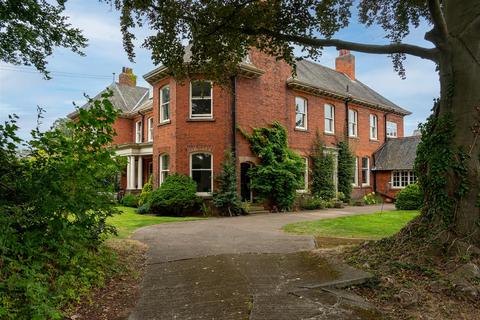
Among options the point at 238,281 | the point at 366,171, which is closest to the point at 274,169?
the point at 366,171

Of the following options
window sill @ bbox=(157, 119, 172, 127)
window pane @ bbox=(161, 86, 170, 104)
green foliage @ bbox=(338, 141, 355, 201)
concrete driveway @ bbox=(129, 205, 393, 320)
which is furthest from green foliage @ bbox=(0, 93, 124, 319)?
green foliage @ bbox=(338, 141, 355, 201)

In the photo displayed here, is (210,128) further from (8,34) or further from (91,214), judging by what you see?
(91,214)

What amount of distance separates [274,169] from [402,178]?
1326 cm

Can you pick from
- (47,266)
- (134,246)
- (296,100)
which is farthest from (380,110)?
(47,266)

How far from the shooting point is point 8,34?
8.05 m

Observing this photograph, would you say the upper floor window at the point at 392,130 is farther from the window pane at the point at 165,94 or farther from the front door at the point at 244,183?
the window pane at the point at 165,94

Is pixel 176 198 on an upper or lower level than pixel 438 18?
lower

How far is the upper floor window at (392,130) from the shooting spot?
30.3 metres

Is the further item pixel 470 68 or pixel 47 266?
pixel 470 68

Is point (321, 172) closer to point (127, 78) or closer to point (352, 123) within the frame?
point (352, 123)

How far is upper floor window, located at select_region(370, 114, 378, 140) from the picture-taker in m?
28.6

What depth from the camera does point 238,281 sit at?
580 centimetres

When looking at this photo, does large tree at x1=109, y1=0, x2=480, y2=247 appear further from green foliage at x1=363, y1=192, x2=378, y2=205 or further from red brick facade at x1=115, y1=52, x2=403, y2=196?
green foliage at x1=363, y1=192, x2=378, y2=205

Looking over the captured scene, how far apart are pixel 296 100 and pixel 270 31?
48.4ft
